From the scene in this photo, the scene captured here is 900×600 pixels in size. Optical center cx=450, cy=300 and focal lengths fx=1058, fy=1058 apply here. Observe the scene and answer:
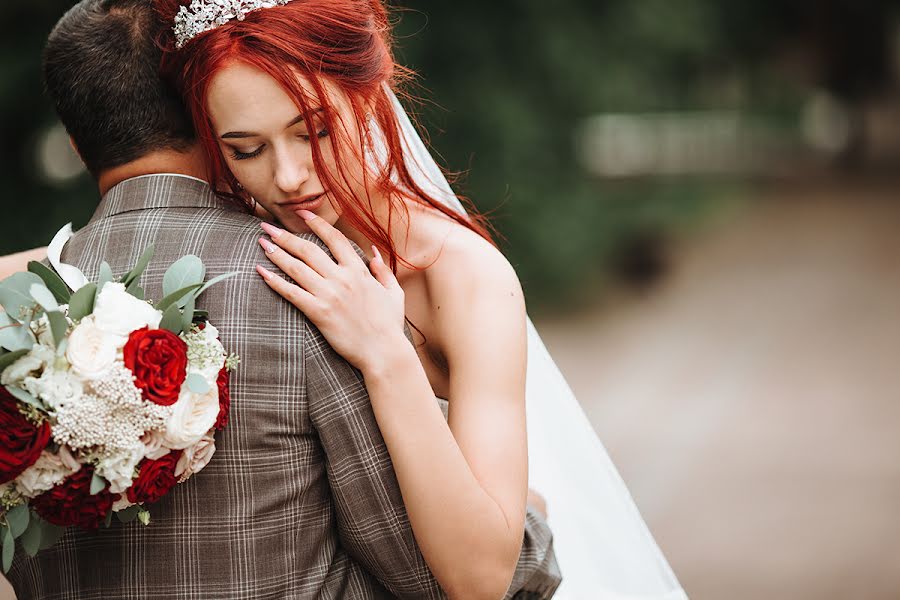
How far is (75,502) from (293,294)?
454 millimetres

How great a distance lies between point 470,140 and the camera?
8.27m

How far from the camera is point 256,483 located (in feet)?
5.59

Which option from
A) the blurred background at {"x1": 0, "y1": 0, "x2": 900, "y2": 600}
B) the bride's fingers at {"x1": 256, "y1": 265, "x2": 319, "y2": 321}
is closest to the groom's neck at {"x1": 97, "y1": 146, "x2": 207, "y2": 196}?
the bride's fingers at {"x1": 256, "y1": 265, "x2": 319, "y2": 321}

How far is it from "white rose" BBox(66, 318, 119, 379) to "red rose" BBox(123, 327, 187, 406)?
0.08 feet

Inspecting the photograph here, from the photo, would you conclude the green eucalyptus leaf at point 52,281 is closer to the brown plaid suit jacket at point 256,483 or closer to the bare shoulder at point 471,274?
the brown plaid suit jacket at point 256,483

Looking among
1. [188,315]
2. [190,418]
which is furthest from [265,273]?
[190,418]

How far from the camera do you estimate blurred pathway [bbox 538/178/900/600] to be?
209 inches

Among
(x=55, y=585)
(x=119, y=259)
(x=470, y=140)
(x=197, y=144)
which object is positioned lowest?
(x=470, y=140)

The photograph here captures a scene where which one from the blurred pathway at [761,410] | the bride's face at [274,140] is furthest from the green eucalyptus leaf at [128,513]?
the blurred pathway at [761,410]

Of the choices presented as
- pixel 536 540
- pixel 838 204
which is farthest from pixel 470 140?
pixel 838 204

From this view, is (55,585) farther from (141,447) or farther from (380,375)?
(380,375)

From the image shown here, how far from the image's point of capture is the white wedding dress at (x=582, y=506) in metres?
2.95

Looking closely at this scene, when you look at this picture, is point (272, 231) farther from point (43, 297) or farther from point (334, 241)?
point (43, 297)

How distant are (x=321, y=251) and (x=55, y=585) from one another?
2.41 feet
